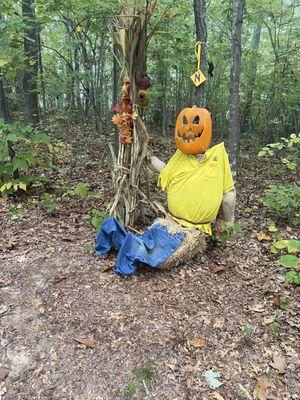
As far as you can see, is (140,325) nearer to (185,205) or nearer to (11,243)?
(185,205)

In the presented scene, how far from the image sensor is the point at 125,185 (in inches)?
157

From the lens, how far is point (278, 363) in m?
2.66

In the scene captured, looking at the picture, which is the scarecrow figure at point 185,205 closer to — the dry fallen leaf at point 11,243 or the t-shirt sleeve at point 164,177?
the t-shirt sleeve at point 164,177

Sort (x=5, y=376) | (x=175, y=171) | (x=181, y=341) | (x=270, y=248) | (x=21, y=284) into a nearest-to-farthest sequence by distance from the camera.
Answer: (x=5, y=376) → (x=181, y=341) → (x=21, y=284) → (x=175, y=171) → (x=270, y=248)

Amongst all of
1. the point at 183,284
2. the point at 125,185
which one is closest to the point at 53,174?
the point at 125,185

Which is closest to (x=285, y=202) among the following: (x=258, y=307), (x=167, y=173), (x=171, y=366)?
(x=167, y=173)

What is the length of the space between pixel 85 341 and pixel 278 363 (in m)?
1.50

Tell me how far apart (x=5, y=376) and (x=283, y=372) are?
6.59 ft

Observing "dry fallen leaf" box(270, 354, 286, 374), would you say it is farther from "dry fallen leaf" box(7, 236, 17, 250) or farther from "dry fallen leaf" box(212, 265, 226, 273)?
"dry fallen leaf" box(7, 236, 17, 250)

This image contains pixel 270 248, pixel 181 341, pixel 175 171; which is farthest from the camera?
pixel 270 248

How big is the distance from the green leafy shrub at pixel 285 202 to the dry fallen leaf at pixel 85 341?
11.0ft

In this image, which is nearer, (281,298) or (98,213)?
(281,298)

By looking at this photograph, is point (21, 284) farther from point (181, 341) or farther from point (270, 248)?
point (270, 248)

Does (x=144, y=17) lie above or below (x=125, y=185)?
Result: above
